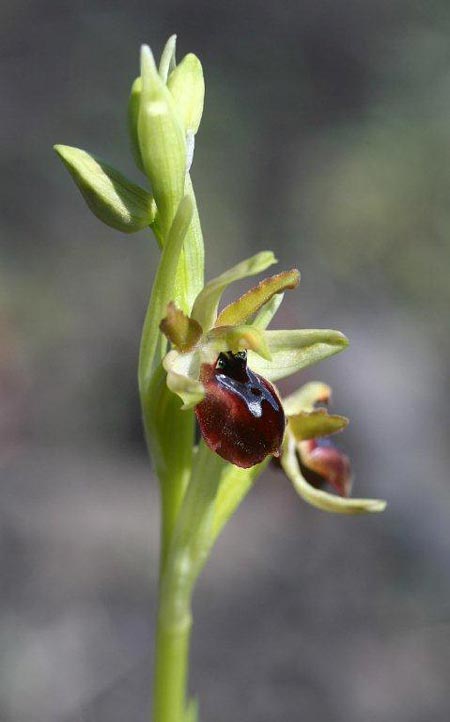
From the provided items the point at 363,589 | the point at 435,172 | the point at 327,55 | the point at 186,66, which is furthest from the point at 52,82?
the point at 186,66

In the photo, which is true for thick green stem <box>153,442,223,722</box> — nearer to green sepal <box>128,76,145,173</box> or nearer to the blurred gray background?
green sepal <box>128,76,145,173</box>

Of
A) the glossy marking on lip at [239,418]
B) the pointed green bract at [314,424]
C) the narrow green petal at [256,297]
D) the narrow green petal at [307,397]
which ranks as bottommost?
the narrow green petal at [307,397]

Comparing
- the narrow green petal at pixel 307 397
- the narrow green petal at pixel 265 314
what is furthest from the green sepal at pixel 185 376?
the narrow green petal at pixel 307 397

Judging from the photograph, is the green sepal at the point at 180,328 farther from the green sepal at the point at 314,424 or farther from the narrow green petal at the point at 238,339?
the green sepal at the point at 314,424

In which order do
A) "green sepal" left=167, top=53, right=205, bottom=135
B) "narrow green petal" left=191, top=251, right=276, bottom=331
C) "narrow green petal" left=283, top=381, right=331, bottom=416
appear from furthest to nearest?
"narrow green petal" left=283, top=381, right=331, bottom=416 → "green sepal" left=167, top=53, right=205, bottom=135 → "narrow green petal" left=191, top=251, right=276, bottom=331

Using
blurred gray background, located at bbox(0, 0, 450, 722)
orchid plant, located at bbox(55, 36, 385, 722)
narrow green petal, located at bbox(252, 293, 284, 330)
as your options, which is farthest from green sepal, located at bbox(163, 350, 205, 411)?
blurred gray background, located at bbox(0, 0, 450, 722)

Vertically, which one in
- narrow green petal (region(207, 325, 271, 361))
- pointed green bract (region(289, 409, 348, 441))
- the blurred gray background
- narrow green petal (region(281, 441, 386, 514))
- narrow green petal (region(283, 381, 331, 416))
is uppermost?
narrow green petal (region(207, 325, 271, 361))
